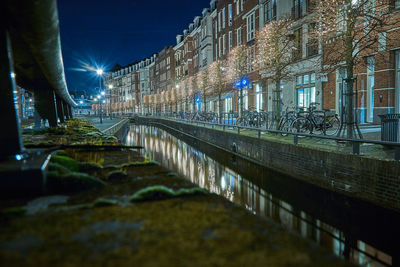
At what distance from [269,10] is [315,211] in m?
22.6

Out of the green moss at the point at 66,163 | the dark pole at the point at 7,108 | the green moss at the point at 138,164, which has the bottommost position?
the green moss at the point at 138,164

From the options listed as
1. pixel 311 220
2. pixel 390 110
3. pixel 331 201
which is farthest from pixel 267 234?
pixel 390 110

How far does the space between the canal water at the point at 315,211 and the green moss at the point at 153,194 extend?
2550mm

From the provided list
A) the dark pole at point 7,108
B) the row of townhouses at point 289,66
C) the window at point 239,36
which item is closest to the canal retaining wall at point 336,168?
the row of townhouses at point 289,66

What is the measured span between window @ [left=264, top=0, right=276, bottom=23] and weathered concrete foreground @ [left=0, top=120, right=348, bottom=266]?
81.0ft

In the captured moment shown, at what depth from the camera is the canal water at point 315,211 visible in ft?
17.8

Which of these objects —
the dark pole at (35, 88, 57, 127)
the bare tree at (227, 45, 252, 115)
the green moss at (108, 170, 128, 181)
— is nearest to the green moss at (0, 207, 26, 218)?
the green moss at (108, 170, 128, 181)

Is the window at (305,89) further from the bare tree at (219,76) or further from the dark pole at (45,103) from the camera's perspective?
the dark pole at (45,103)

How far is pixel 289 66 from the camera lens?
21984 millimetres

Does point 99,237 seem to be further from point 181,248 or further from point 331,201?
point 331,201

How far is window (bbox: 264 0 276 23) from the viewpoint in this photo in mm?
24122

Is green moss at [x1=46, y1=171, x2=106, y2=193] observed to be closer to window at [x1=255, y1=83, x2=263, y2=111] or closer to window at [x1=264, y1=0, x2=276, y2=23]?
window at [x1=264, y1=0, x2=276, y2=23]

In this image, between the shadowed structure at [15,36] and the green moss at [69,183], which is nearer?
the shadowed structure at [15,36]

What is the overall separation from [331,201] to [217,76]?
730 inches
